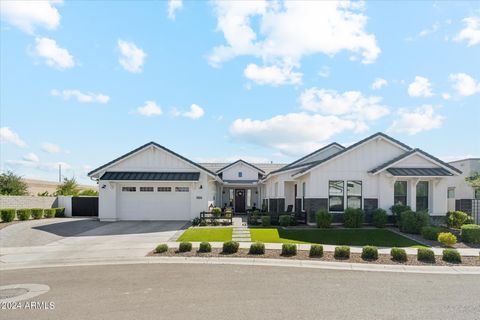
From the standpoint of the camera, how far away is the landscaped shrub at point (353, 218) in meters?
17.9

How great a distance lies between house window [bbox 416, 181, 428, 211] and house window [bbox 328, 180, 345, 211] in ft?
14.0

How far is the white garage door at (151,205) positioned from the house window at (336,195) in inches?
359

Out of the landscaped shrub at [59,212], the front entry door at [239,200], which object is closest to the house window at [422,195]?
the front entry door at [239,200]

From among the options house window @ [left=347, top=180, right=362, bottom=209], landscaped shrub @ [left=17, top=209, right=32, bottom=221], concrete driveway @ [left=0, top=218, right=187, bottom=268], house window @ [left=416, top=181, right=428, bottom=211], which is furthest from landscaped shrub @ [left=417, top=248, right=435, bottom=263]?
landscaped shrub @ [left=17, top=209, right=32, bottom=221]

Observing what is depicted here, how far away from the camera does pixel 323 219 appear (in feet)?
58.5

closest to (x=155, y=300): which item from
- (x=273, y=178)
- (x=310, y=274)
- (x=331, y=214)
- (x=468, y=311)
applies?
(x=310, y=274)

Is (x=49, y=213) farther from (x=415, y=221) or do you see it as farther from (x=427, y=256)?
(x=427, y=256)

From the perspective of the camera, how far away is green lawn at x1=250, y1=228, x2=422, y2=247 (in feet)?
48.0

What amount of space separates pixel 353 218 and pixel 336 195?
5.72ft

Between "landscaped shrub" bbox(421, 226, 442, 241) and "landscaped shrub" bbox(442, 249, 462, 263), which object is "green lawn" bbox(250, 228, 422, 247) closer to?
"landscaped shrub" bbox(421, 226, 442, 241)

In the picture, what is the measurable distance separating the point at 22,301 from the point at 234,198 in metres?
27.5

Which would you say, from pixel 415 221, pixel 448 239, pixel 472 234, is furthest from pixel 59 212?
pixel 472 234

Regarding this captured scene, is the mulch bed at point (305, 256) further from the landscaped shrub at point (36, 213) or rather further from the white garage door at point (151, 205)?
the landscaped shrub at point (36, 213)

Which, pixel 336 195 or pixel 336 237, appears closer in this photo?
pixel 336 237
